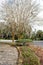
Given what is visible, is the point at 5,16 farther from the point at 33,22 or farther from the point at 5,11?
the point at 33,22

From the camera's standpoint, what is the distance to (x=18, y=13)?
28.6m

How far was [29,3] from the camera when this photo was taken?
28875mm

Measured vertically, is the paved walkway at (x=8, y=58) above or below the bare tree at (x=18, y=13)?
below

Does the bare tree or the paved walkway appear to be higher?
the bare tree

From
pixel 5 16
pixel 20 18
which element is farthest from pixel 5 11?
pixel 20 18

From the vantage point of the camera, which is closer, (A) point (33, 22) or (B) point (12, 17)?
(B) point (12, 17)

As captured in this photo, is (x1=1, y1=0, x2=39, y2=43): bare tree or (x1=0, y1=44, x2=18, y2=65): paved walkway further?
(x1=1, y1=0, x2=39, y2=43): bare tree

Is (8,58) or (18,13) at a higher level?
(18,13)

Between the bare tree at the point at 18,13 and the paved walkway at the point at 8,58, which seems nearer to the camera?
the paved walkway at the point at 8,58

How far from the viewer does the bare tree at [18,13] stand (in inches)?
1118

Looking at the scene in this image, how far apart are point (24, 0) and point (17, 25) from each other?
4.23 m

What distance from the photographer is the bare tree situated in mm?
28391

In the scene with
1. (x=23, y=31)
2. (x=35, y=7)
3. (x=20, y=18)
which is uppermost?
(x=35, y=7)

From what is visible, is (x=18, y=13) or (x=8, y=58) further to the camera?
(x=18, y=13)
